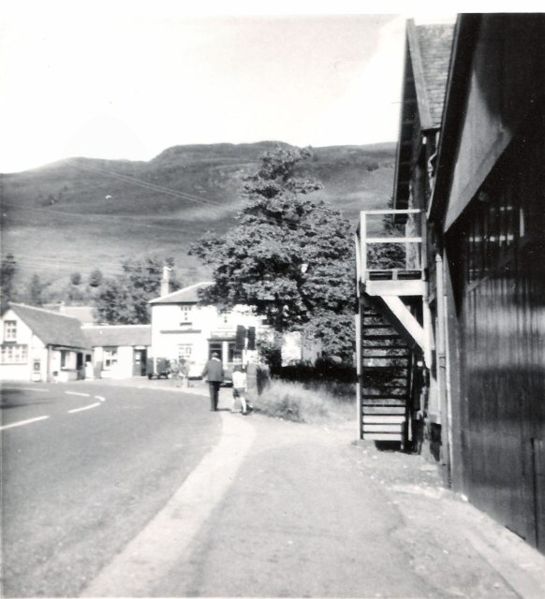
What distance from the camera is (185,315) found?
54125 millimetres

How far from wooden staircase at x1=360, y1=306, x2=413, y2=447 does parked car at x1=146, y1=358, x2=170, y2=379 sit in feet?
120

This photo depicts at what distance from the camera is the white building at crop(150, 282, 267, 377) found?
5256 centimetres

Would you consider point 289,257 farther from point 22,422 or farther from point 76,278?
point 76,278

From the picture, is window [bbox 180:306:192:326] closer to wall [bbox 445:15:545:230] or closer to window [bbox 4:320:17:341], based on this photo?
window [bbox 4:320:17:341]

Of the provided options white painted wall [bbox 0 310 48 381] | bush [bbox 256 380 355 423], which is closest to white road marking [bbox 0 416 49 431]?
bush [bbox 256 380 355 423]

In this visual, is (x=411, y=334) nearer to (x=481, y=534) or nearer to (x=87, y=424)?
(x=481, y=534)

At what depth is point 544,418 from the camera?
4.90 meters

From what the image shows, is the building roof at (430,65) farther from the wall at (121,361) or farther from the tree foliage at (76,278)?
the tree foliage at (76,278)

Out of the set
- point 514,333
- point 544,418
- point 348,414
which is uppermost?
point 514,333

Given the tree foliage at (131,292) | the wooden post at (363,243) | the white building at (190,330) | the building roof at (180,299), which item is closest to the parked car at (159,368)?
the white building at (190,330)

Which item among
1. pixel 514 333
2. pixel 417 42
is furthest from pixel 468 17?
pixel 417 42

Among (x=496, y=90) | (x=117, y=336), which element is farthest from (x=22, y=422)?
(x=117, y=336)

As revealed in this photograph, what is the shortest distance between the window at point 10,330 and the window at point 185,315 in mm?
12773

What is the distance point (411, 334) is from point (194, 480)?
4.69 meters
